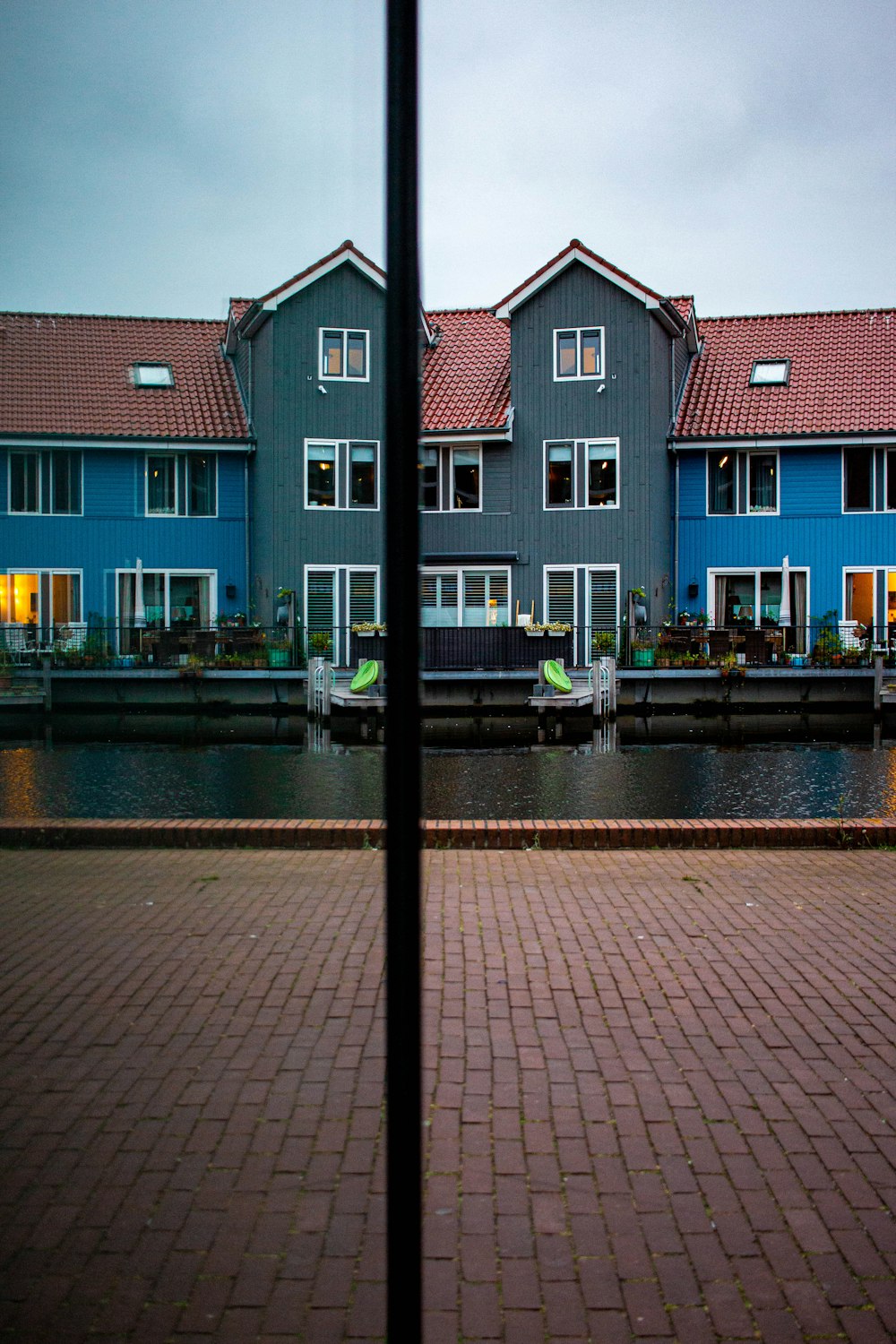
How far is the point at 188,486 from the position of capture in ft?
96.0

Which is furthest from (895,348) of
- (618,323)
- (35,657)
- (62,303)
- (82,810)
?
(62,303)

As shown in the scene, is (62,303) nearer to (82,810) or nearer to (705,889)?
(705,889)

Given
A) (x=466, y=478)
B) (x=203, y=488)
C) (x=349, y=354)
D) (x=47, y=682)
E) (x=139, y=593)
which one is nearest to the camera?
(x=349, y=354)

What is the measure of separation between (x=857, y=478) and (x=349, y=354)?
26.1 metres

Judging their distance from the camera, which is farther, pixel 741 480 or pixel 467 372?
pixel 467 372

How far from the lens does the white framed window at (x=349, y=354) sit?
455cm

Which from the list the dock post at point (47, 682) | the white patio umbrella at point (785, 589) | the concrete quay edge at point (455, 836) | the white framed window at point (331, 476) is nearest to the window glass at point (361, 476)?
the white framed window at point (331, 476)

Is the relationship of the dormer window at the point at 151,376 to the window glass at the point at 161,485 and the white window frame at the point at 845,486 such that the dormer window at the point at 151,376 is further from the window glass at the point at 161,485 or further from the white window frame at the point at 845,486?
the white window frame at the point at 845,486

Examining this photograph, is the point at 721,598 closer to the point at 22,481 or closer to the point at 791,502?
the point at 791,502

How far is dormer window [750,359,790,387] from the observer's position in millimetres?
31141

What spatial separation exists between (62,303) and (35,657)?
1927 centimetres

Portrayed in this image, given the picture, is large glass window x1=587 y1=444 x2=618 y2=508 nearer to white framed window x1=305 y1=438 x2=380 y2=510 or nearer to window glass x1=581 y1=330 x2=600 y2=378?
window glass x1=581 y1=330 x2=600 y2=378

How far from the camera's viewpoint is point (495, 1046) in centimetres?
422

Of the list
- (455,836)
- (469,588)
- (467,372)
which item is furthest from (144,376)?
(455,836)
